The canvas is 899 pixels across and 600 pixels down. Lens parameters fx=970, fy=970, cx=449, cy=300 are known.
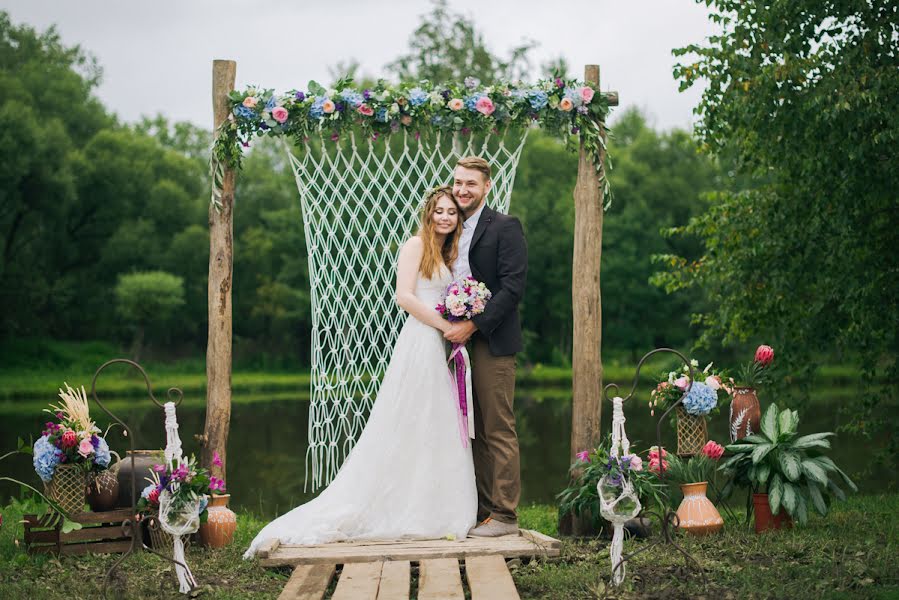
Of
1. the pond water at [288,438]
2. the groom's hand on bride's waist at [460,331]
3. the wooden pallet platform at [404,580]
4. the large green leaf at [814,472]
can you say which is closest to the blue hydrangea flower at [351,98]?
the groom's hand on bride's waist at [460,331]

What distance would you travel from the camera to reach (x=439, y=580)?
13.4ft

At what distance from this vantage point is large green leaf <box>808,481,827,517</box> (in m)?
5.11

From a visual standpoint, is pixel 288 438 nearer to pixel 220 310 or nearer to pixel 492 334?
pixel 220 310

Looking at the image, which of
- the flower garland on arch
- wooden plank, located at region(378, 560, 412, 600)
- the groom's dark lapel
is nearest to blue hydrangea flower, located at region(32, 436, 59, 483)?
the flower garland on arch

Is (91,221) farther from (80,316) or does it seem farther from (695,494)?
(695,494)

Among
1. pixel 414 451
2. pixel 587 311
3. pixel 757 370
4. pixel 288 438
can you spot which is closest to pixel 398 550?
pixel 414 451

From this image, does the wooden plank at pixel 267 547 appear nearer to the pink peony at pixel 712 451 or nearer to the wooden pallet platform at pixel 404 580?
the wooden pallet platform at pixel 404 580

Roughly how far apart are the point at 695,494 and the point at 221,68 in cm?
374

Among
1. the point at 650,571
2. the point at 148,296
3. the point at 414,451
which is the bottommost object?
the point at 650,571

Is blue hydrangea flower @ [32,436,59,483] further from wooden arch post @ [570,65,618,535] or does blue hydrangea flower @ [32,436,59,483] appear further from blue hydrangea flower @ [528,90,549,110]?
blue hydrangea flower @ [528,90,549,110]

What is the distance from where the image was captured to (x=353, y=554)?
455 centimetres

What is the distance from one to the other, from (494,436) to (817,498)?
175 cm

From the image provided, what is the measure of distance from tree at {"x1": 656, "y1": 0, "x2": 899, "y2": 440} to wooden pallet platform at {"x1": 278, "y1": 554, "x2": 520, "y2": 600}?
393 cm

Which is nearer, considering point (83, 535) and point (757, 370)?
point (83, 535)
